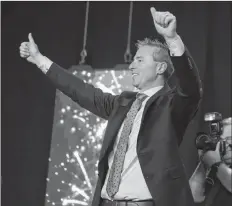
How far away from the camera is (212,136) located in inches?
75.2

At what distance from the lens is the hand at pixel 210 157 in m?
1.92

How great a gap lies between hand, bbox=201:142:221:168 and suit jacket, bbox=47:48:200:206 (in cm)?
37

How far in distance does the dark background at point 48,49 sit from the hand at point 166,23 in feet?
3.22

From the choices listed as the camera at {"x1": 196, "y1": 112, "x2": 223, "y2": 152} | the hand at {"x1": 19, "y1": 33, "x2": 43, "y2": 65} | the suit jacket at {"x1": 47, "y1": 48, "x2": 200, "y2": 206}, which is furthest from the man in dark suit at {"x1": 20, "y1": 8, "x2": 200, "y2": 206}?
the camera at {"x1": 196, "y1": 112, "x2": 223, "y2": 152}

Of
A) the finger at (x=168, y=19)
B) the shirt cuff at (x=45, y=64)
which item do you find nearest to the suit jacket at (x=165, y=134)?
the finger at (x=168, y=19)

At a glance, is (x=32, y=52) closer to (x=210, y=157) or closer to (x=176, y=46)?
(x=176, y=46)

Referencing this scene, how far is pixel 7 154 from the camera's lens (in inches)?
108

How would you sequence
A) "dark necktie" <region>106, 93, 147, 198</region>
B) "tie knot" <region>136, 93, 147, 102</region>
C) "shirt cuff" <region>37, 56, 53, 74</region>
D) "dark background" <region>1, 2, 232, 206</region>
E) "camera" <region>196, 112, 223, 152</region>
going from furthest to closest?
1. "dark background" <region>1, 2, 232, 206</region>
2. "camera" <region>196, 112, 223, 152</region>
3. "shirt cuff" <region>37, 56, 53, 74</region>
4. "tie knot" <region>136, 93, 147, 102</region>
5. "dark necktie" <region>106, 93, 147, 198</region>

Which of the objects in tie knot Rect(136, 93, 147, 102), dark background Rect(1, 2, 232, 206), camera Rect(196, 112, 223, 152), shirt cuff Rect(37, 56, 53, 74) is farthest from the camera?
dark background Rect(1, 2, 232, 206)

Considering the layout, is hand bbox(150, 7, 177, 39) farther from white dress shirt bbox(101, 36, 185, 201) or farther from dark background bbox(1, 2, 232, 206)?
dark background bbox(1, 2, 232, 206)

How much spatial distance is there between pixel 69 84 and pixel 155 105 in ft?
1.12

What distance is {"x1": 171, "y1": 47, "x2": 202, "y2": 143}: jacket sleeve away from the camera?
1448mm

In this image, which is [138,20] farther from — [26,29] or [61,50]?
[26,29]

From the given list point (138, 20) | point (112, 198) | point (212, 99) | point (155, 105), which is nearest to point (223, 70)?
point (212, 99)
